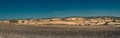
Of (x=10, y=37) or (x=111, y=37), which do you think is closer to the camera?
(x=10, y=37)

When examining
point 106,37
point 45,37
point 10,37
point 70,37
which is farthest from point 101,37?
point 10,37

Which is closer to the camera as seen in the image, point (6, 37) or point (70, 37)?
point (6, 37)

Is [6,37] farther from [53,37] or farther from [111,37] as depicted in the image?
[111,37]

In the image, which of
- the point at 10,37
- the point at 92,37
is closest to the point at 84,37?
the point at 92,37

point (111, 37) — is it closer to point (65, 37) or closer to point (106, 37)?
point (106, 37)

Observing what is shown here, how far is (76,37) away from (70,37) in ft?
2.43

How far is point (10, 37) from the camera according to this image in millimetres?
25656

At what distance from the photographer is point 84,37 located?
1190 inches

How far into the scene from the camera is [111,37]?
29547mm

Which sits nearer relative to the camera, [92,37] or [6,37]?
[6,37]

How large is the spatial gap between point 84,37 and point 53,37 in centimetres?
288

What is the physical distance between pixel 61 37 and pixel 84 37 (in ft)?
7.11

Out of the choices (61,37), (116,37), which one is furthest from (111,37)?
(61,37)

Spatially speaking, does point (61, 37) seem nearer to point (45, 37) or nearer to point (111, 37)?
point (45, 37)
